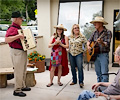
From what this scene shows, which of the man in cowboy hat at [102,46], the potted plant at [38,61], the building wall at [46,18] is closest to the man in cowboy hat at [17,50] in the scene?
the man in cowboy hat at [102,46]

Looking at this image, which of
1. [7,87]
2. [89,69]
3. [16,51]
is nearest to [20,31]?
[16,51]

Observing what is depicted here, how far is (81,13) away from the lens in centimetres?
771

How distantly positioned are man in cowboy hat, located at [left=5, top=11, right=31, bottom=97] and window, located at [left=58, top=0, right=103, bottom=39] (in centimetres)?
400

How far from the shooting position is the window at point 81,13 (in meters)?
7.48

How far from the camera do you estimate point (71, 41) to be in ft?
15.4

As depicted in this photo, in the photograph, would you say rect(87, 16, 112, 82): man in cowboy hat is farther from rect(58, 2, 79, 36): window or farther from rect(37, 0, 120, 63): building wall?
rect(37, 0, 120, 63): building wall

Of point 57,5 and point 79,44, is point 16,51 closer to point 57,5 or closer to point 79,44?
point 79,44

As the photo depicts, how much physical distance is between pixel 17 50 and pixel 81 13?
4342 millimetres

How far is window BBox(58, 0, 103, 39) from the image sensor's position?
748 cm

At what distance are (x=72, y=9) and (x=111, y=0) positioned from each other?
1563mm

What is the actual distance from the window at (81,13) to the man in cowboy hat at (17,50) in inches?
157

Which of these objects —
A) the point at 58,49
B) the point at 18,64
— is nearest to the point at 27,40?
the point at 18,64

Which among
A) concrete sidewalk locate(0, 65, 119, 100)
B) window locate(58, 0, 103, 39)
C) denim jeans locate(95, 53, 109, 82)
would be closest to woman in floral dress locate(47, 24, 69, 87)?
concrete sidewalk locate(0, 65, 119, 100)

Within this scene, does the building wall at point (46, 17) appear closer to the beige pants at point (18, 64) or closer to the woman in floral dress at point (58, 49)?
the woman in floral dress at point (58, 49)
